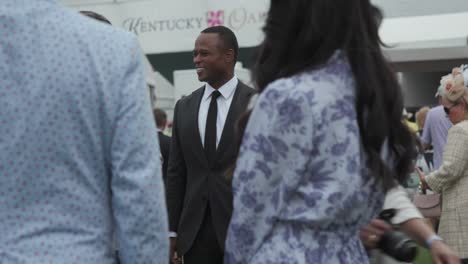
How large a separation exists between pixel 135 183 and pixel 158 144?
16 centimetres

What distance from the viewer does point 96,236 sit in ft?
7.23

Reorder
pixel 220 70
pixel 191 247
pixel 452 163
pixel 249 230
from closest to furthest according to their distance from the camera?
pixel 249 230
pixel 191 247
pixel 220 70
pixel 452 163

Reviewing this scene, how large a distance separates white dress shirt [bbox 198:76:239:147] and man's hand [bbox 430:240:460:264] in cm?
189

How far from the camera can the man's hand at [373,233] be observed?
2.42m

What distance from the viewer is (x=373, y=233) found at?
95.3 inches

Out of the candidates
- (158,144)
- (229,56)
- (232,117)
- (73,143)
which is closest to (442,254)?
(158,144)

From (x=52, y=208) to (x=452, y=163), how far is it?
12.8 feet

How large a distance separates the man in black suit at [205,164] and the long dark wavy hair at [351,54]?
1.71 meters

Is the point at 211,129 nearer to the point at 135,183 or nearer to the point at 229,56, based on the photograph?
the point at 229,56

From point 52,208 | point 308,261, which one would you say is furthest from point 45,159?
point 308,261

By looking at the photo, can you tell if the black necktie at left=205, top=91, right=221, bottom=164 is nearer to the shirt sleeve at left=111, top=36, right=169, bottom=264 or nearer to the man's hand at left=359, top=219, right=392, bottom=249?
the man's hand at left=359, top=219, right=392, bottom=249

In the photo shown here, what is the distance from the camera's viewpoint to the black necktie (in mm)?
4293

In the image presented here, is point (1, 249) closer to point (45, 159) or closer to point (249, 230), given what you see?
point (45, 159)

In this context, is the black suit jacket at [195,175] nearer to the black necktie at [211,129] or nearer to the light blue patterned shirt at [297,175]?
the black necktie at [211,129]
